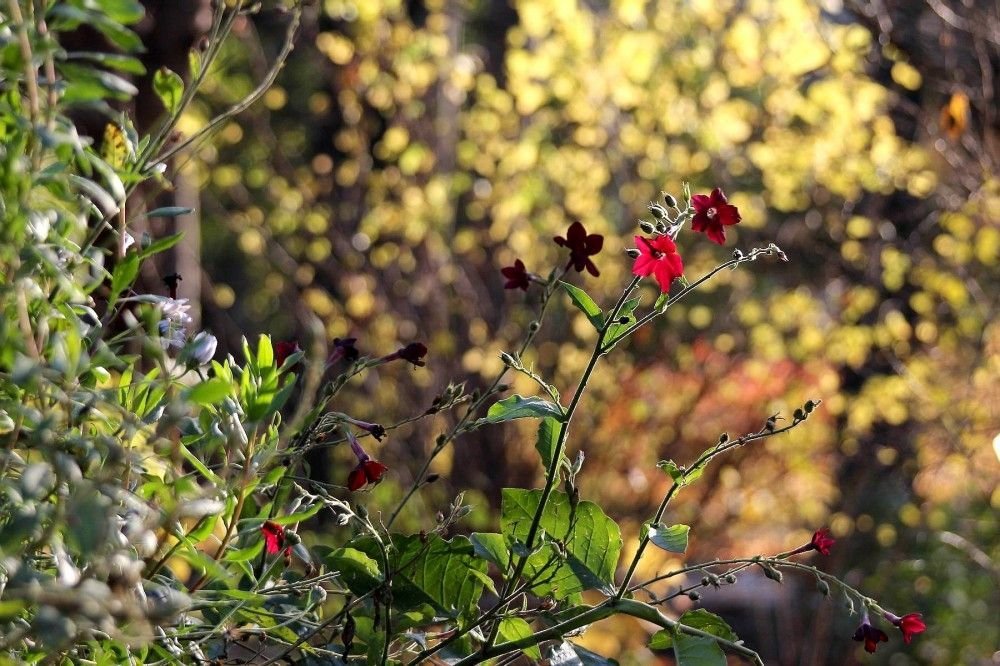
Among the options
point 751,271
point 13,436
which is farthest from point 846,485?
point 13,436

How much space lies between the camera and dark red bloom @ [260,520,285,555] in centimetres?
106

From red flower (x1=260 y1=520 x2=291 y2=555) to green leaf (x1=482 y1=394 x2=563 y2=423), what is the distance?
0.68ft

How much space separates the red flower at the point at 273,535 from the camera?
3.46 feet

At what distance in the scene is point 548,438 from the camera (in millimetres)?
1164

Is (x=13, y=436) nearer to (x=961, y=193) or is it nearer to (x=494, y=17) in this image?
(x=961, y=193)

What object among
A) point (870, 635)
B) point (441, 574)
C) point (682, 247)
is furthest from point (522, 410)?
point (682, 247)

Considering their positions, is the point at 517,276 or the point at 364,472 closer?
the point at 364,472

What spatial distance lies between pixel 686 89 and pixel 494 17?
169cm

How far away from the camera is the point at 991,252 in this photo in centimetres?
486

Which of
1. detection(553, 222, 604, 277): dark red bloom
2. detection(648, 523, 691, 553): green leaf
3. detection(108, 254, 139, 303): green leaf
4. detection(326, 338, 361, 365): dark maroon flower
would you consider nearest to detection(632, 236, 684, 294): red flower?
detection(553, 222, 604, 277): dark red bloom

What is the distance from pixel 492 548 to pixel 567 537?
0.25ft

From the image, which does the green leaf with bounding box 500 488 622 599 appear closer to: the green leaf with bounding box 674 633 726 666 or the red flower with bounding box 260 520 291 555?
the green leaf with bounding box 674 633 726 666

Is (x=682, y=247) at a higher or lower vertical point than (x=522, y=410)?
lower

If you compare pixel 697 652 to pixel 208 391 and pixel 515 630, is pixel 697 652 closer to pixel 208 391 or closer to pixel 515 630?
pixel 515 630
